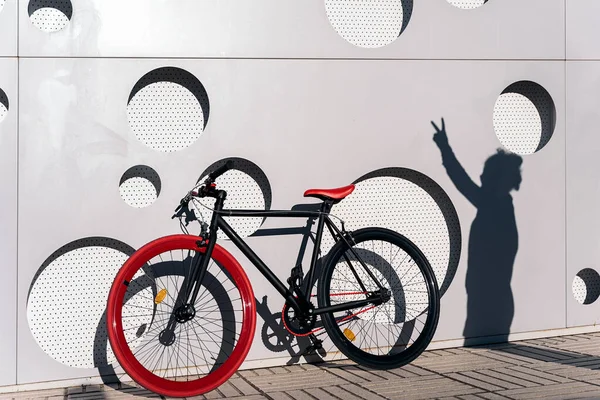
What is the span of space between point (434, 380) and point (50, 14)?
2.99 meters

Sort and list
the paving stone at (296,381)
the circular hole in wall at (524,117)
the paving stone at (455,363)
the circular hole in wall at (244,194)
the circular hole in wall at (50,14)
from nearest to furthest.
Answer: the paving stone at (296,381), the circular hole in wall at (50,14), the paving stone at (455,363), the circular hole in wall at (244,194), the circular hole in wall at (524,117)

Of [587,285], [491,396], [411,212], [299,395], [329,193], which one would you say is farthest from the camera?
[587,285]

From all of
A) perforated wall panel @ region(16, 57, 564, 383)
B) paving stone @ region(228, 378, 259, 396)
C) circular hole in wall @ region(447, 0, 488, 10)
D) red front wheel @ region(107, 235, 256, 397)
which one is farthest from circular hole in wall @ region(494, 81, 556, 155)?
paving stone @ region(228, 378, 259, 396)

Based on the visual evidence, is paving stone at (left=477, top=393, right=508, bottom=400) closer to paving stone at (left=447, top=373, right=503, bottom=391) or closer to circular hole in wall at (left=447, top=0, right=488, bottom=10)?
paving stone at (left=447, top=373, right=503, bottom=391)

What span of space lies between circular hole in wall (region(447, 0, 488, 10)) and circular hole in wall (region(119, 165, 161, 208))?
2.30m

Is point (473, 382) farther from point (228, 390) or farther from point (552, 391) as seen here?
point (228, 390)

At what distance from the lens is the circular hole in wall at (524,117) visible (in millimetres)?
5613

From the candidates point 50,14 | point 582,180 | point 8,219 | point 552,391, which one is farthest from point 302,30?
point 552,391

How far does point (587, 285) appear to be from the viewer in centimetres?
584

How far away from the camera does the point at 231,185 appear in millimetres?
5059

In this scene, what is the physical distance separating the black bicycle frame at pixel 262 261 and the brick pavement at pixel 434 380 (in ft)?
1.36

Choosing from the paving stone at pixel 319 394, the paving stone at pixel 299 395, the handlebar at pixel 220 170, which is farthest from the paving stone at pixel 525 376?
the handlebar at pixel 220 170

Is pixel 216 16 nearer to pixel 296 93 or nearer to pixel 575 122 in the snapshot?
pixel 296 93

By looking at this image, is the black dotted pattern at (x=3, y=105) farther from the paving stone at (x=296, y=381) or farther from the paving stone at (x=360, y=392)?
the paving stone at (x=360, y=392)
